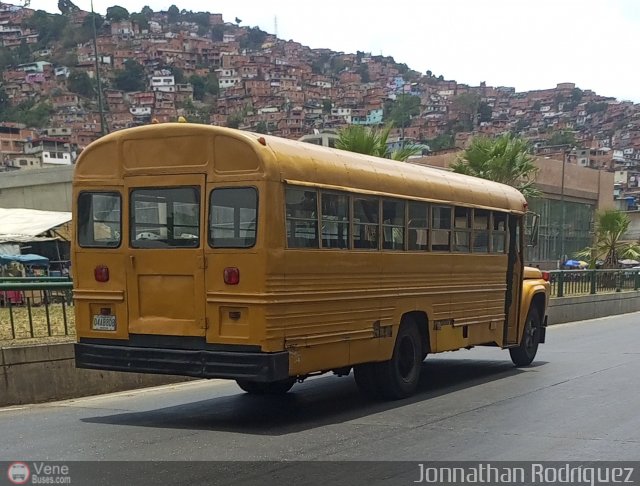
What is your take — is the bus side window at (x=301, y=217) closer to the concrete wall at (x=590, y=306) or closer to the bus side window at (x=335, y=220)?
the bus side window at (x=335, y=220)

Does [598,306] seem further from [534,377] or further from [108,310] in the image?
[108,310]

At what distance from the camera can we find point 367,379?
361 inches

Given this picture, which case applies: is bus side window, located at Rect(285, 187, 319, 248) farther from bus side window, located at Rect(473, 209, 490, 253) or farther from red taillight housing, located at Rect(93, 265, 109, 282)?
bus side window, located at Rect(473, 209, 490, 253)

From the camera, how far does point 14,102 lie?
518 feet

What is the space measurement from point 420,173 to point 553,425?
11.9 ft

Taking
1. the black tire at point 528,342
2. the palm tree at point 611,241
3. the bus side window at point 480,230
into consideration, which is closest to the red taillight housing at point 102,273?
the bus side window at point 480,230

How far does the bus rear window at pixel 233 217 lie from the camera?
7.37 metres

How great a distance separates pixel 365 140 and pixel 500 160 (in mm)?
7282

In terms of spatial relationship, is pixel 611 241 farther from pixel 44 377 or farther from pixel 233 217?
pixel 233 217

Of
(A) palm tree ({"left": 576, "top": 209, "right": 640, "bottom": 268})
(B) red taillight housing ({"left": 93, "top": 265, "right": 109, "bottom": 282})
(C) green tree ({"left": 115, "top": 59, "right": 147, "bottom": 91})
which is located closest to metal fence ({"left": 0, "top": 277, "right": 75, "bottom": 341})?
(B) red taillight housing ({"left": 93, "top": 265, "right": 109, "bottom": 282})

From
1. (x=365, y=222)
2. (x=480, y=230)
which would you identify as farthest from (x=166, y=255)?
(x=480, y=230)

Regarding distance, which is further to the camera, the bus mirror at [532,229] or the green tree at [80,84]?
the green tree at [80,84]

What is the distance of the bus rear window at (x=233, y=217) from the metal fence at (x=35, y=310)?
3774mm

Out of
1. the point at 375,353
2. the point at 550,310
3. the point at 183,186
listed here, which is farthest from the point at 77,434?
the point at 550,310
